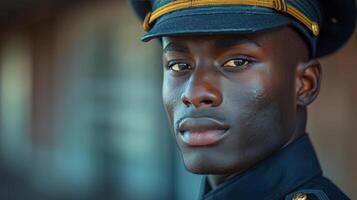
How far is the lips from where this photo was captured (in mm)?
1003

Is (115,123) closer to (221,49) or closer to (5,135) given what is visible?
(5,135)

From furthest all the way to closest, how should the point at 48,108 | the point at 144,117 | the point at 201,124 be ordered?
1. the point at 48,108
2. the point at 144,117
3. the point at 201,124

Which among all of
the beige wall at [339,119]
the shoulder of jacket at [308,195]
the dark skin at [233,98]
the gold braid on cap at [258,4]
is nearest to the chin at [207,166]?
the dark skin at [233,98]

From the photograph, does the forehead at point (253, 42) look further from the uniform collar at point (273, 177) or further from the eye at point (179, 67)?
the uniform collar at point (273, 177)

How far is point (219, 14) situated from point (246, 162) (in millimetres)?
241

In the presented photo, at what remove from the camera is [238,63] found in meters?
1.02

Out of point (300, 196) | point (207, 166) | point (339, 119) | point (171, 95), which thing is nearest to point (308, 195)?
point (300, 196)

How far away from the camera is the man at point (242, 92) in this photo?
1.01m

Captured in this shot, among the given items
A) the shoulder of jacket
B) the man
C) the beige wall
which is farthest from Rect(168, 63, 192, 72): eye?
the beige wall

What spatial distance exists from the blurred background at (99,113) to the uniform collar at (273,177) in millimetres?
2090

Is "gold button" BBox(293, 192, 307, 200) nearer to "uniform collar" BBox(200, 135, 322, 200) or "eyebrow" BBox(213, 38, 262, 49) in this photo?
"uniform collar" BBox(200, 135, 322, 200)

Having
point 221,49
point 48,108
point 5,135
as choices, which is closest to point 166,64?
point 221,49

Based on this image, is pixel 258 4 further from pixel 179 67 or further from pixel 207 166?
pixel 207 166

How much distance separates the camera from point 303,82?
1.12m
